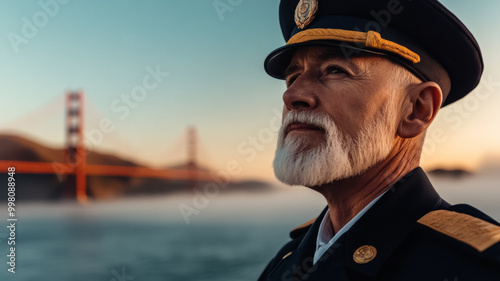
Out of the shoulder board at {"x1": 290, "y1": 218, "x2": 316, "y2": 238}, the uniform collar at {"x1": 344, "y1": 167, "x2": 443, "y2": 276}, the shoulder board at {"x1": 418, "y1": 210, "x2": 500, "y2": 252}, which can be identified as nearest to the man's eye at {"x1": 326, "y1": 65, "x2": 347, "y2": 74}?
the uniform collar at {"x1": 344, "y1": 167, "x2": 443, "y2": 276}

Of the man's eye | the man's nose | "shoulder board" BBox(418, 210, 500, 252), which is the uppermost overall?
the man's eye

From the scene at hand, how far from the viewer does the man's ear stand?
1525 millimetres

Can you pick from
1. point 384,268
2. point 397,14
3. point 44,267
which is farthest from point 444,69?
point 44,267

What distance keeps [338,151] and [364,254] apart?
0.31m

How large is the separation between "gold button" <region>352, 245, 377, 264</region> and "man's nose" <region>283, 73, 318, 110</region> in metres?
0.44

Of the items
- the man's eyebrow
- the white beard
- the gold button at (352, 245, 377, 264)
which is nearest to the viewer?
the gold button at (352, 245, 377, 264)

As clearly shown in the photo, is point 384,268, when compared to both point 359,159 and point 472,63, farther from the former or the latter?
point 472,63

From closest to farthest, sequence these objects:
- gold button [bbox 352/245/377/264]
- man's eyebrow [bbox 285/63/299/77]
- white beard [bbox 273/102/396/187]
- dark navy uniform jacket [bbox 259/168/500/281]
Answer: dark navy uniform jacket [bbox 259/168/500/281]
gold button [bbox 352/245/377/264]
white beard [bbox 273/102/396/187]
man's eyebrow [bbox 285/63/299/77]

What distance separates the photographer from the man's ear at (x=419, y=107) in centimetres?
153

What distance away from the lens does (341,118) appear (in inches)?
57.9

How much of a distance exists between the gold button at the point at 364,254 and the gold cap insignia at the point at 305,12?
77cm

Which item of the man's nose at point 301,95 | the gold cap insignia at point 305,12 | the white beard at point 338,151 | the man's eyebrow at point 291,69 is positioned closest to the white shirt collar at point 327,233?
the white beard at point 338,151

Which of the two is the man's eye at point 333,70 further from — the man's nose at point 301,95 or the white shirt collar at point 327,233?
the white shirt collar at point 327,233

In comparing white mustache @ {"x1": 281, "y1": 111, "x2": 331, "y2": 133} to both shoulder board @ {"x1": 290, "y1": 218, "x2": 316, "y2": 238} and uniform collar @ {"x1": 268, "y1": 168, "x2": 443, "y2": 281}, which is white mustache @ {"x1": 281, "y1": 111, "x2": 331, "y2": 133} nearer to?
uniform collar @ {"x1": 268, "y1": 168, "x2": 443, "y2": 281}
